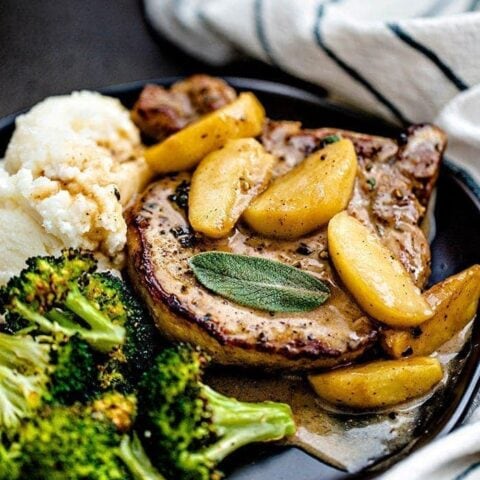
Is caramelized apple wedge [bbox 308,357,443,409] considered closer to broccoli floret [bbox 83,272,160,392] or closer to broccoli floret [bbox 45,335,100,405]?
broccoli floret [bbox 83,272,160,392]

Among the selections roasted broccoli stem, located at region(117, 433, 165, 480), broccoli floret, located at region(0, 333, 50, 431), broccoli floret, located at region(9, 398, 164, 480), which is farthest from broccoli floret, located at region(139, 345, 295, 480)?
broccoli floret, located at region(0, 333, 50, 431)

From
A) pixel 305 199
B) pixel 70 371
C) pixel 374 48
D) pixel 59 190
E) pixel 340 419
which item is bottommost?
pixel 340 419

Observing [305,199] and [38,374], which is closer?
[38,374]

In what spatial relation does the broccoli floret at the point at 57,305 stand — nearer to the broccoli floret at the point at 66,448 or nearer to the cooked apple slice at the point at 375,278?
the broccoli floret at the point at 66,448

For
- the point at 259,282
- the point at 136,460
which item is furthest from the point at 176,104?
the point at 136,460

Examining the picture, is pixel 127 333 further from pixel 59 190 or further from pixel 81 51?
pixel 81 51

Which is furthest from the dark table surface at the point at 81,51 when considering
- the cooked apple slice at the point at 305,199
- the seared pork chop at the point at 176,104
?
the cooked apple slice at the point at 305,199

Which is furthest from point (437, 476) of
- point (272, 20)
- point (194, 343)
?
point (272, 20)
